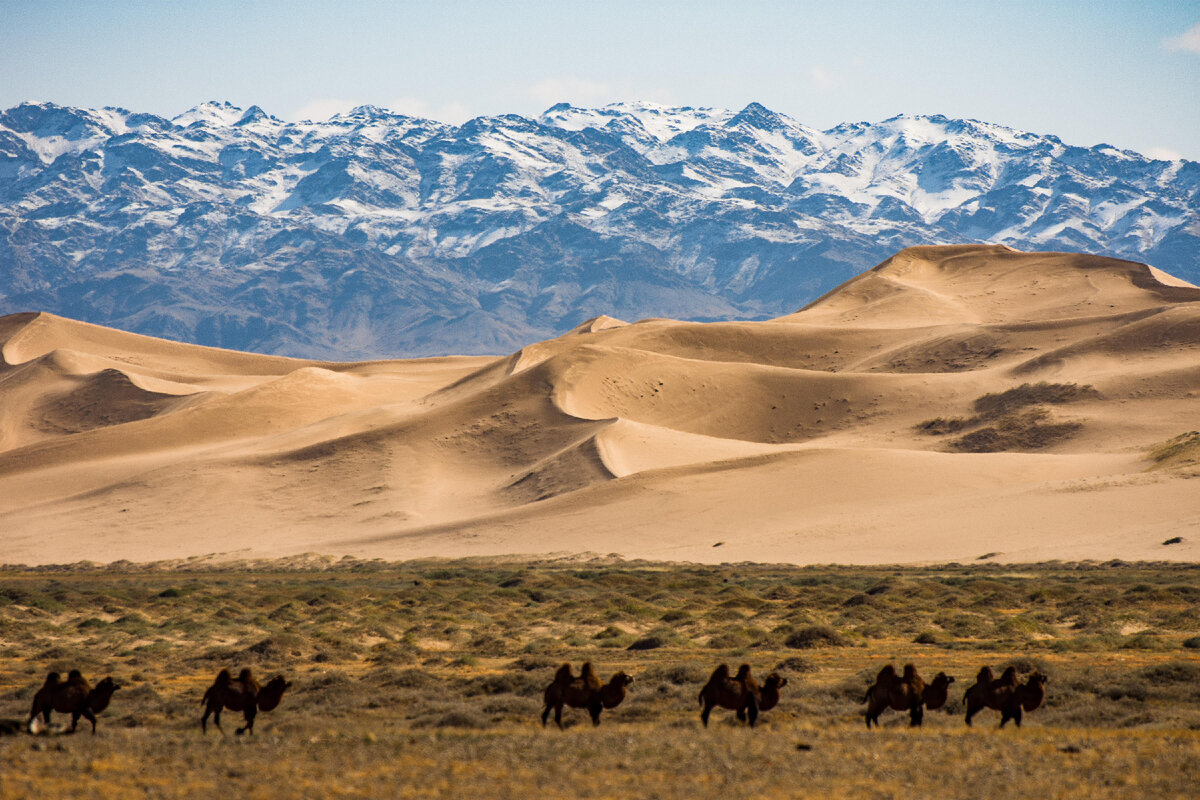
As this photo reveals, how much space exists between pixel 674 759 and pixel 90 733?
771cm

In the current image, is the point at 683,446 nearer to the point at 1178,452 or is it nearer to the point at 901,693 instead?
the point at 1178,452

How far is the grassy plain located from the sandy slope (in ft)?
49.6

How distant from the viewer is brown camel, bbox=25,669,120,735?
15508 millimetres

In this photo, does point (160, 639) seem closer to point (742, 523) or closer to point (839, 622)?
point (839, 622)

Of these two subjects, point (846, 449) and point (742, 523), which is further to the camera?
point (846, 449)

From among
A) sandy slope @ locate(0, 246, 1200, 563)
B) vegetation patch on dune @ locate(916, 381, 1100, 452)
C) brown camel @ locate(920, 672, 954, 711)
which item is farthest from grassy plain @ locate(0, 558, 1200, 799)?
vegetation patch on dune @ locate(916, 381, 1100, 452)

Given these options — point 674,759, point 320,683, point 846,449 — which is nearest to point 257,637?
point 320,683

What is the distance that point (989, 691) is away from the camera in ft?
51.5

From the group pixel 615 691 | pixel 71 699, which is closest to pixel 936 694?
pixel 615 691

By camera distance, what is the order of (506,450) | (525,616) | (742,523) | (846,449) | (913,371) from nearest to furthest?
1. (525,616)
2. (742,523)
3. (846,449)
4. (506,450)
5. (913,371)

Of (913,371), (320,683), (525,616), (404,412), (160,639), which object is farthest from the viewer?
(913,371)

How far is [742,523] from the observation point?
62688 millimetres

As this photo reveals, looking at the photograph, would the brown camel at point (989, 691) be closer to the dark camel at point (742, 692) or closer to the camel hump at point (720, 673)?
the dark camel at point (742, 692)

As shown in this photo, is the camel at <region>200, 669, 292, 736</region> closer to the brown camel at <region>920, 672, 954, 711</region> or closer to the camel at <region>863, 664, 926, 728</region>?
the camel at <region>863, 664, 926, 728</region>
